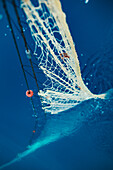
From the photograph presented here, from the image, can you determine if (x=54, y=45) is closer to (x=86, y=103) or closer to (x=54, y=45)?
(x=54, y=45)

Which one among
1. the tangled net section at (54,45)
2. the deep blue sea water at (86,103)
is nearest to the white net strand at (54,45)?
the tangled net section at (54,45)

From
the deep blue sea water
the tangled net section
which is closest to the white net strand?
the tangled net section

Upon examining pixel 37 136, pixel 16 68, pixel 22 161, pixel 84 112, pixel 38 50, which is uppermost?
pixel 38 50

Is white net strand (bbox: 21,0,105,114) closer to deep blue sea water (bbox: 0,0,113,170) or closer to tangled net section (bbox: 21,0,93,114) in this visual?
tangled net section (bbox: 21,0,93,114)

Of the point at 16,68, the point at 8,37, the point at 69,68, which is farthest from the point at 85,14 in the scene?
the point at 16,68

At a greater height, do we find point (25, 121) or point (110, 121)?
point (25, 121)

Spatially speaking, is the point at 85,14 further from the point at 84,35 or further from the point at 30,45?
the point at 30,45
